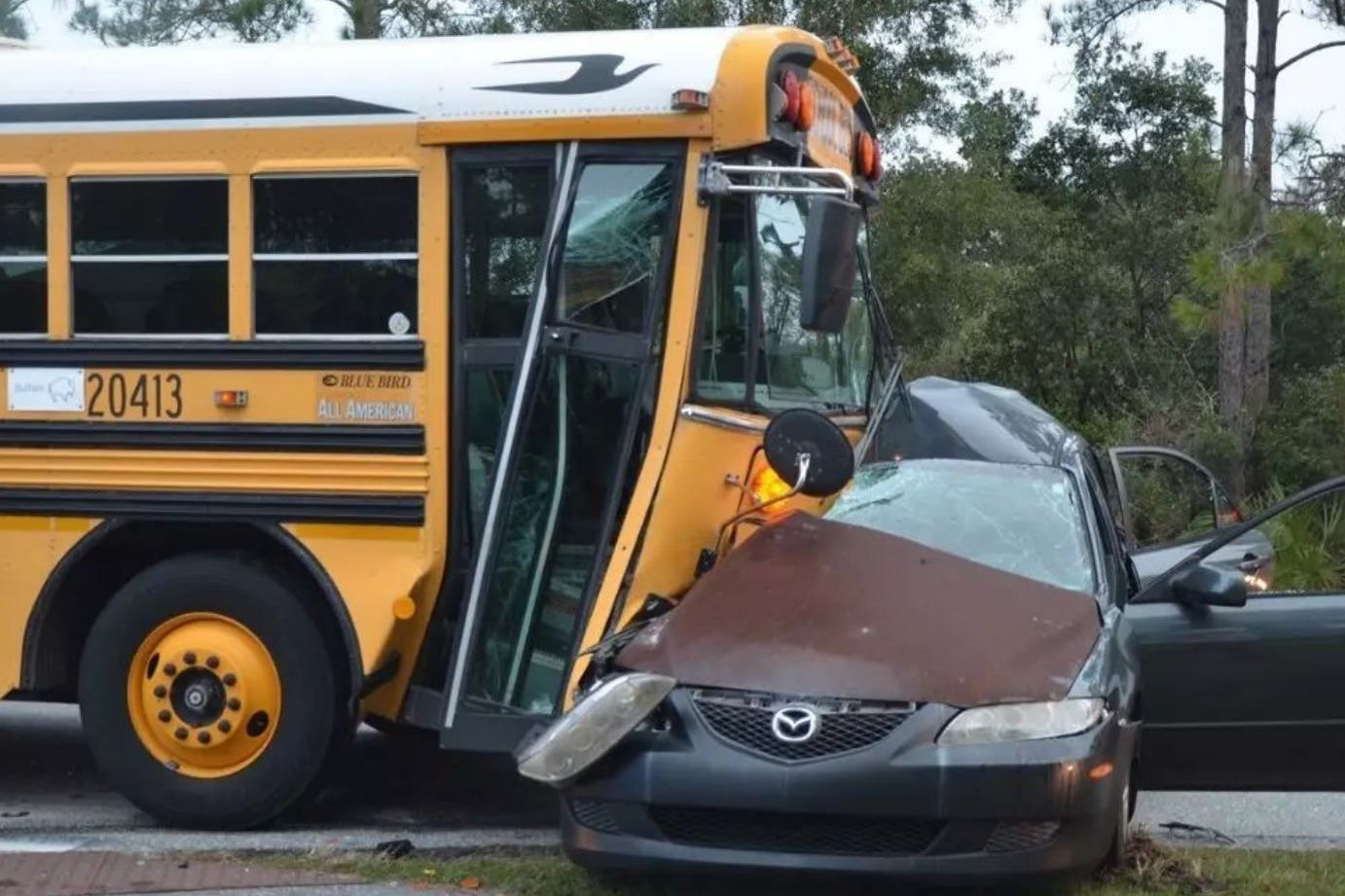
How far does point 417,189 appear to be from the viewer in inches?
274

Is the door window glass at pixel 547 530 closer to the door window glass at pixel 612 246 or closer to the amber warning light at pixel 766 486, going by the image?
the door window glass at pixel 612 246

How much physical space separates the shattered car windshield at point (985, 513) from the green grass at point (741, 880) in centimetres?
106

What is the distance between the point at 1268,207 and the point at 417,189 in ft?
24.6

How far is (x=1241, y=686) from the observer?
7176 millimetres

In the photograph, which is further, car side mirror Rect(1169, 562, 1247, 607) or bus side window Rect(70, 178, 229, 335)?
bus side window Rect(70, 178, 229, 335)

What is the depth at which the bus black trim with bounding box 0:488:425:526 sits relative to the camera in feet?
22.9

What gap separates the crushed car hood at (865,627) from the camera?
18.8 ft

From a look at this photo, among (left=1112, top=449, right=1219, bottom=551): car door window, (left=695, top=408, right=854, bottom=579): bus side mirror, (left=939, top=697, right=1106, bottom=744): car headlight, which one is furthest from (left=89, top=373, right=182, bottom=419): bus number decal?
(left=1112, top=449, right=1219, bottom=551): car door window

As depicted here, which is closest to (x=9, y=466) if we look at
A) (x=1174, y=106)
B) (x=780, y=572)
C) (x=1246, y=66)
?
(x=780, y=572)

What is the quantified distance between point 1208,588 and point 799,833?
217 cm

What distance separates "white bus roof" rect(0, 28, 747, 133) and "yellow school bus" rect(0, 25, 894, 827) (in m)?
0.01

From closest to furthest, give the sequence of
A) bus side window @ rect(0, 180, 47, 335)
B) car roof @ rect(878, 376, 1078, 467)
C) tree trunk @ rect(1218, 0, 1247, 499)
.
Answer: bus side window @ rect(0, 180, 47, 335), car roof @ rect(878, 376, 1078, 467), tree trunk @ rect(1218, 0, 1247, 499)

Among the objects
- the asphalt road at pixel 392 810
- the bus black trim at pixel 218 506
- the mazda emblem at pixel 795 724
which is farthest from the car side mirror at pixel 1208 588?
the bus black trim at pixel 218 506

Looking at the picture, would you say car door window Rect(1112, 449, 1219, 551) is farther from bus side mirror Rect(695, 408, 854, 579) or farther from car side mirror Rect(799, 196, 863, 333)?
car side mirror Rect(799, 196, 863, 333)
